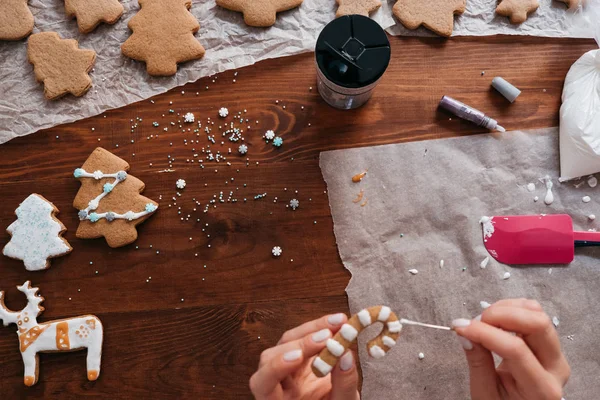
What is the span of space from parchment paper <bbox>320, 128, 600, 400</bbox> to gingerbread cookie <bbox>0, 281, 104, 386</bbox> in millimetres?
626

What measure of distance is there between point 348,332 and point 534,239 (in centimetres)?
60

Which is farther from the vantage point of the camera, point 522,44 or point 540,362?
point 522,44

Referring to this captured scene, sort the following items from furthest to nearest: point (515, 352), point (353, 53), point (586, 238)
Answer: point (586, 238), point (353, 53), point (515, 352)

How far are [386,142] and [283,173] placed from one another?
276mm

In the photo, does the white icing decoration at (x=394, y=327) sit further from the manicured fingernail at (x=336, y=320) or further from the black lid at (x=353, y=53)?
the black lid at (x=353, y=53)

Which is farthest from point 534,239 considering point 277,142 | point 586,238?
point 277,142

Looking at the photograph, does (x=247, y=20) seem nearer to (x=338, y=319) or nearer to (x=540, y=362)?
(x=338, y=319)

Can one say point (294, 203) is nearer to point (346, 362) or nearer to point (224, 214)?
point (224, 214)

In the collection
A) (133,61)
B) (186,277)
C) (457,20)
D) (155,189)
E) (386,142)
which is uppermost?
(457,20)

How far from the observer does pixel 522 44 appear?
1324mm

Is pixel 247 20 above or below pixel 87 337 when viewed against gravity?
above

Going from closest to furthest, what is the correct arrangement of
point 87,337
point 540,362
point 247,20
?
point 540,362
point 87,337
point 247,20

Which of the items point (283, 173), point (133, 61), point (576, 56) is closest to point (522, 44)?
point (576, 56)

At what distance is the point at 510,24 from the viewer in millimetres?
1329
